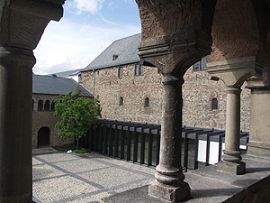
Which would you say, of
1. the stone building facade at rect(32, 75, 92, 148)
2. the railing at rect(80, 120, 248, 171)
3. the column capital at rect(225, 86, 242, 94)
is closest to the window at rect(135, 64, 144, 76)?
the railing at rect(80, 120, 248, 171)

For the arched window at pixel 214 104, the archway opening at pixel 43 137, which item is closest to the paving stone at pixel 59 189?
the arched window at pixel 214 104

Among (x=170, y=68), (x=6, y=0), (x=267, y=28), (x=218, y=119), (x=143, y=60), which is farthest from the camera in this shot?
(x=218, y=119)

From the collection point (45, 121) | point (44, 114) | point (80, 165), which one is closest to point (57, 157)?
point (80, 165)

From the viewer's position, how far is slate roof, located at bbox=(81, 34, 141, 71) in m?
26.7

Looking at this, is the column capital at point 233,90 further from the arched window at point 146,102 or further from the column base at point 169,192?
the arched window at point 146,102

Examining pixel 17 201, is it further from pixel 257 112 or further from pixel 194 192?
pixel 257 112

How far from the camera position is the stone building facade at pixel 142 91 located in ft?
61.4

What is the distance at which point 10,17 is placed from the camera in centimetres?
148

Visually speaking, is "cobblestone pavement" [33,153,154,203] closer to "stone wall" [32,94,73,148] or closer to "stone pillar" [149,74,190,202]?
"stone wall" [32,94,73,148]

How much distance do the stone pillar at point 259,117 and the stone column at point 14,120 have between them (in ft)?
11.9

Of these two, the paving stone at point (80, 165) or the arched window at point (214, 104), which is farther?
the arched window at point (214, 104)

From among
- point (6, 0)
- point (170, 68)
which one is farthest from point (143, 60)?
point (6, 0)

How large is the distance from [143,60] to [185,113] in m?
18.2

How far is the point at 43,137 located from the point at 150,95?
9989 millimetres
